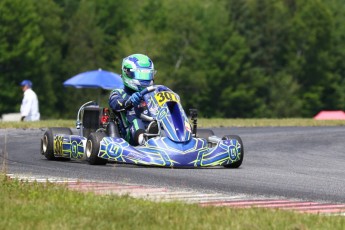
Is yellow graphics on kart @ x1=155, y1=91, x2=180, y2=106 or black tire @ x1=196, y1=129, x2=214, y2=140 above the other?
yellow graphics on kart @ x1=155, y1=91, x2=180, y2=106

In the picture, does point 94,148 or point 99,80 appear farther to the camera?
point 99,80

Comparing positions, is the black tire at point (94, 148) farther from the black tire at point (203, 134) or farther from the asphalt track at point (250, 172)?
→ the black tire at point (203, 134)

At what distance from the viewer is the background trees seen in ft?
292

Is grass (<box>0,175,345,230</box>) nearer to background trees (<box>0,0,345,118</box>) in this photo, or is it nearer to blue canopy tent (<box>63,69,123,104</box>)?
blue canopy tent (<box>63,69,123,104</box>)

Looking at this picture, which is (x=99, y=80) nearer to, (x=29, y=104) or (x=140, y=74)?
(x=29, y=104)

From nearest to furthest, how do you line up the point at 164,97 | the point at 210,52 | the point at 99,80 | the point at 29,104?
the point at 164,97 < the point at 29,104 < the point at 99,80 < the point at 210,52

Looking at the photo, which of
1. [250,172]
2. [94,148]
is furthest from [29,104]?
[250,172]

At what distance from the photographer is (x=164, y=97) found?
14383 mm

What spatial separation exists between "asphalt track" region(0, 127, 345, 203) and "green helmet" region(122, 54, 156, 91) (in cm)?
131

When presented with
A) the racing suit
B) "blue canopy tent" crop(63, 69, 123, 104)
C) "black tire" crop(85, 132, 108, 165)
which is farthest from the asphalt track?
"blue canopy tent" crop(63, 69, 123, 104)

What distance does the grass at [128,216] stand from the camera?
8039mm

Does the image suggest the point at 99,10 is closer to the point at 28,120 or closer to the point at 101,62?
the point at 101,62

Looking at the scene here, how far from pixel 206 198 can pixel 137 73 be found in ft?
17.4

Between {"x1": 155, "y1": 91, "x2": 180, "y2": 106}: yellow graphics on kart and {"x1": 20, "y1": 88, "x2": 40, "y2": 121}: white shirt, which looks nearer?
{"x1": 155, "y1": 91, "x2": 180, "y2": 106}: yellow graphics on kart
